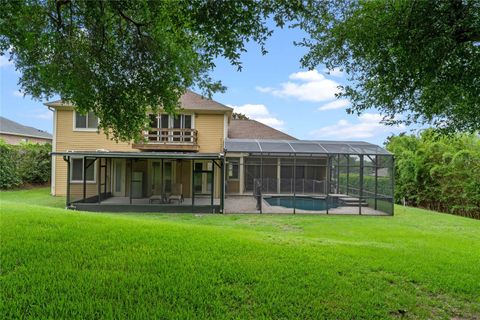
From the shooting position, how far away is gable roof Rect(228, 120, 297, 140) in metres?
22.4

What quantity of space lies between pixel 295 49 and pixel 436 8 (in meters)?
2.42

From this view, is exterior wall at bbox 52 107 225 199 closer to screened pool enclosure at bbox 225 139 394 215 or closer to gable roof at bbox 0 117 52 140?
screened pool enclosure at bbox 225 139 394 215

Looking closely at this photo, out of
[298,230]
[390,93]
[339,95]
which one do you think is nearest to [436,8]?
[390,93]

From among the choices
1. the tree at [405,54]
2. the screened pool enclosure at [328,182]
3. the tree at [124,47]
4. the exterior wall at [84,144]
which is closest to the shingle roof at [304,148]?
the screened pool enclosure at [328,182]

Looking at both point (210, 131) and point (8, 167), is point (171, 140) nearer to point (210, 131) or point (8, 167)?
point (210, 131)

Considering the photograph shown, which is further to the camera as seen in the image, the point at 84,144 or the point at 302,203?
the point at 84,144

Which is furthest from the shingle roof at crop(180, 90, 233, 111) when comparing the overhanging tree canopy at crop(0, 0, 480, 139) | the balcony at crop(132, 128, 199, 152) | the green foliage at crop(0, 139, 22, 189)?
the overhanging tree canopy at crop(0, 0, 480, 139)

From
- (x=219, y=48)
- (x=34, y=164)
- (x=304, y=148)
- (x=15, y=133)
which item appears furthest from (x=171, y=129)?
(x=15, y=133)

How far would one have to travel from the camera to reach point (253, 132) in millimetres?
23234

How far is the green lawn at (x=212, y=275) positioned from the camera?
10.8ft

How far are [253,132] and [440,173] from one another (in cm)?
1191

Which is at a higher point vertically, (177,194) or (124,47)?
(124,47)

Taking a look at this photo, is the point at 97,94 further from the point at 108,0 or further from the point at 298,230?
the point at 298,230

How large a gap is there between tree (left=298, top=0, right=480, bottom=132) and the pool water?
34.4ft
